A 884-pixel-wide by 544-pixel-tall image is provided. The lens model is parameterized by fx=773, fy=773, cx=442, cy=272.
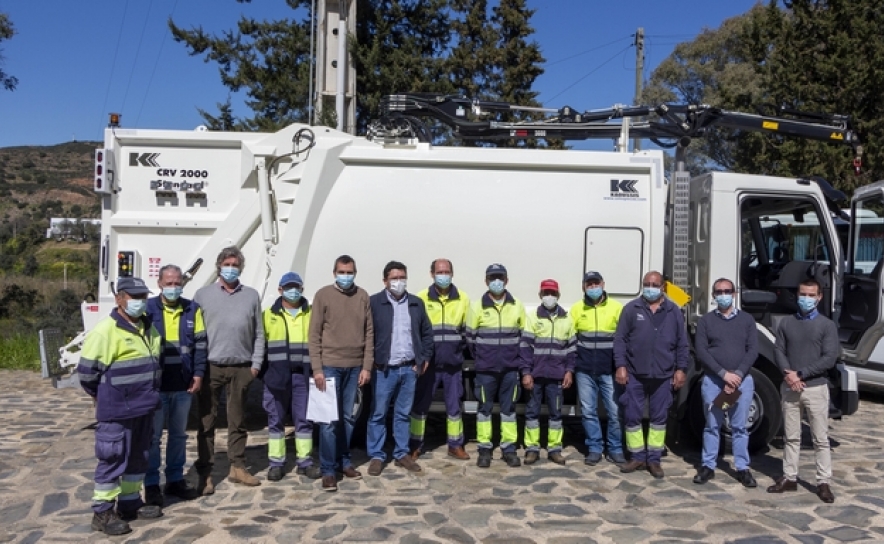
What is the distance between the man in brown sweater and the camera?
6027mm

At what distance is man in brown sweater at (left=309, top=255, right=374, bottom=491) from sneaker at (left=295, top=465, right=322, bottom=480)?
175mm

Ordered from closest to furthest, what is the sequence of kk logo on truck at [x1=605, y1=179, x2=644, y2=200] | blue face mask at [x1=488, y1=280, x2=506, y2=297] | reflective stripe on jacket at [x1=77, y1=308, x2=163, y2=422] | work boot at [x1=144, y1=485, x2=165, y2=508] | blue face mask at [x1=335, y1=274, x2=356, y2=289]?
1. reflective stripe on jacket at [x1=77, y1=308, x2=163, y2=422]
2. work boot at [x1=144, y1=485, x2=165, y2=508]
3. blue face mask at [x1=335, y1=274, x2=356, y2=289]
4. blue face mask at [x1=488, y1=280, x2=506, y2=297]
5. kk logo on truck at [x1=605, y1=179, x2=644, y2=200]

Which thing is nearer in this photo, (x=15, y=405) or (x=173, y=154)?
(x=173, y=154)

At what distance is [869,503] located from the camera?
582 cm

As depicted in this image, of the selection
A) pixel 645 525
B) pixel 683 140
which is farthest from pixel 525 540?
pixel 683 140

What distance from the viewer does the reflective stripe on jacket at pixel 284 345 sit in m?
6.11

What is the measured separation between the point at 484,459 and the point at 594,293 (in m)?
1.71

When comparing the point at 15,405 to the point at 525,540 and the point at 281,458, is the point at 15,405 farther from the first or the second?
the point at 525,540

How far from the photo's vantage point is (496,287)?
21.7 feet

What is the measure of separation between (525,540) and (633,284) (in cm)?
293

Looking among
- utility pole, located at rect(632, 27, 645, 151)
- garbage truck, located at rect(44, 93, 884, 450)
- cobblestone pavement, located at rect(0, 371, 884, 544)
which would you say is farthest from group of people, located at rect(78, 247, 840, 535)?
utility pole, located at rect(632, 27, 645, 151)

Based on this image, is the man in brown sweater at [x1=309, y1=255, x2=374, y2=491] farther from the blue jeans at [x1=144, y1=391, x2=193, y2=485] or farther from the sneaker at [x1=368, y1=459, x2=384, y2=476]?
the blue jeans at [x1=144, y1=391, x2=193, y2=485]

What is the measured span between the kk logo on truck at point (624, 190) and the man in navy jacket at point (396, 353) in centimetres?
214

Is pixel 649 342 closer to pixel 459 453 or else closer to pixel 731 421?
pixel 731 421
